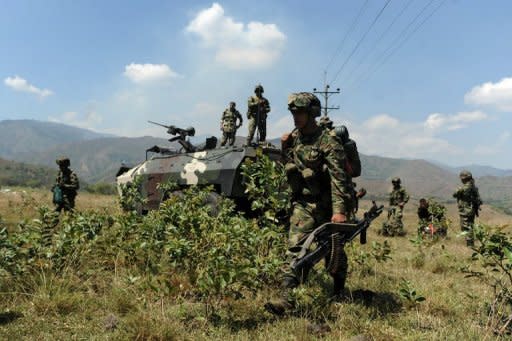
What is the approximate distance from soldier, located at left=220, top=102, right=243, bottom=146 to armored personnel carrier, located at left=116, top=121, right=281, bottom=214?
83 centimetres

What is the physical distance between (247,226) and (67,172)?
680 cm

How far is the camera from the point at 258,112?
10992 mm

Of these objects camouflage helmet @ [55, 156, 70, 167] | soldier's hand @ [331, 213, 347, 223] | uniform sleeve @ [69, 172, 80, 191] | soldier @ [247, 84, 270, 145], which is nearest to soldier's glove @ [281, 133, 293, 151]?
soldier's hand @ [331, 213, 347, 223]

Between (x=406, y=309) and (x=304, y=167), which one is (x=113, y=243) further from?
(x=406, y=309)

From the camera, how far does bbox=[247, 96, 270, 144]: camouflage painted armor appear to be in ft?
36.2

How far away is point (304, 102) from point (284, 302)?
1.84m

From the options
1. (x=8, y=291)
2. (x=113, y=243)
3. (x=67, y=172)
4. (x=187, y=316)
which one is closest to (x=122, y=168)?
(x=67, y=172)

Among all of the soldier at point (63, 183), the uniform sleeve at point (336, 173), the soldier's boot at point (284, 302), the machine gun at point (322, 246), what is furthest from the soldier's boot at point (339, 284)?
the soldier at point (63, 183)

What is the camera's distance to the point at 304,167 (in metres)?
4.36

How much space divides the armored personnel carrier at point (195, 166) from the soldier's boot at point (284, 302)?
427 centimetres

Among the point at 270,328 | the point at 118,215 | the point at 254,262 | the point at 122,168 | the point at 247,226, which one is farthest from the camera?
the point at 122,168

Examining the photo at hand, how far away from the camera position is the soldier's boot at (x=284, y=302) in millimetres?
3850

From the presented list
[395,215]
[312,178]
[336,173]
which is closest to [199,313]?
[312,178]

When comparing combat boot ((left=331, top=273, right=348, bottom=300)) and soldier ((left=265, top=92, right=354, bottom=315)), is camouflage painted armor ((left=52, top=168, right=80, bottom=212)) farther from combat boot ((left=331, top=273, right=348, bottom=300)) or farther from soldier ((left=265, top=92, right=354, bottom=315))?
combat boot ((left=331, top=273, right=348, bottom=300))
